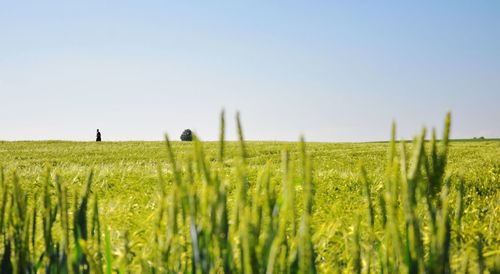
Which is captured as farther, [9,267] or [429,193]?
[9,267]

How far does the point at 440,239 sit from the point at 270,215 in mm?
408

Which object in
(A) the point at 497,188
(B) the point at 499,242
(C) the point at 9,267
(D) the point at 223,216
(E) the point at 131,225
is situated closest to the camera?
(D) the point at 223,216

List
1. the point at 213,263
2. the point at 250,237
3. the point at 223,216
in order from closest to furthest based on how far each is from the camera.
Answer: the point at 250,237 → the point at 223,216 → the point at 213,263

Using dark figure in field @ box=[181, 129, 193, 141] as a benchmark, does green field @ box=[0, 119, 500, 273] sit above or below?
below

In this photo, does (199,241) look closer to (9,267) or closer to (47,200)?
(47,200)

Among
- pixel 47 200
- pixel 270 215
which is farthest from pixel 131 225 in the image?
pixel 270 215

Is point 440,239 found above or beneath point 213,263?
above

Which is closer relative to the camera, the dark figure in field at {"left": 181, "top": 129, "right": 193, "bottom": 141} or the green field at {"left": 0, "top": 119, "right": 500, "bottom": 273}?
the green field at {"left": 0, "top": 119, "right": 500, "bottom": 273}

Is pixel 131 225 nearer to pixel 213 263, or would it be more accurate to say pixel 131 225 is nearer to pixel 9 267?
pixel 9 267

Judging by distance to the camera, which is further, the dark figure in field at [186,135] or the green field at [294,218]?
the dark figure in field at [186,135]

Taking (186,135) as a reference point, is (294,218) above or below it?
below

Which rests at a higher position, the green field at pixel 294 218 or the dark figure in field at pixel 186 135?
the dark figure in field at pixel 186 135

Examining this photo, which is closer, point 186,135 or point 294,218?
point 294,218

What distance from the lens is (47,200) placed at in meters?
1.28
